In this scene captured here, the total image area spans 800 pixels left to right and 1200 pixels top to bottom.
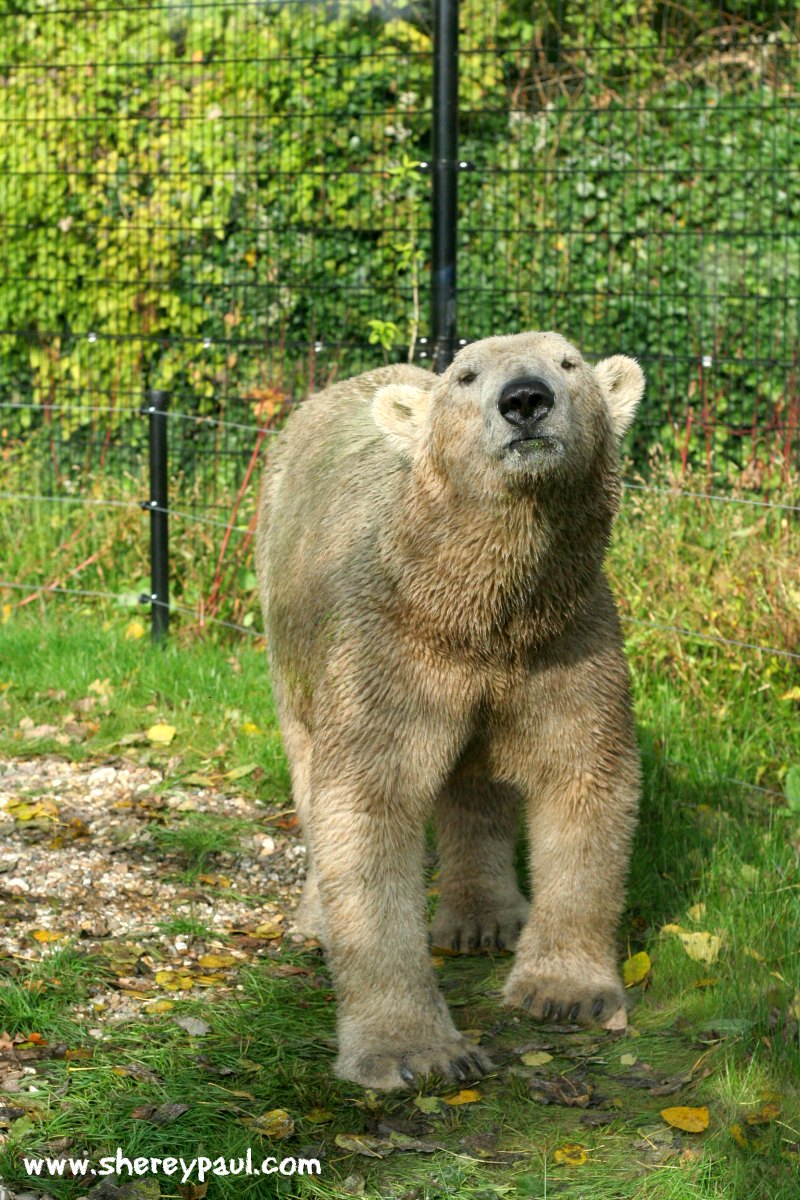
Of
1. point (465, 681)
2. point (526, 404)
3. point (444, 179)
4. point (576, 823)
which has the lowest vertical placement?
point (576, 823)

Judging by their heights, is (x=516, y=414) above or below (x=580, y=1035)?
above

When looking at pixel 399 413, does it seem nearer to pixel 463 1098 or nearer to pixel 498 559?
pixel 498 559

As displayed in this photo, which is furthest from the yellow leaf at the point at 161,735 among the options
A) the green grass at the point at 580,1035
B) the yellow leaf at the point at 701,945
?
the yellow leaf at the point at 701,945

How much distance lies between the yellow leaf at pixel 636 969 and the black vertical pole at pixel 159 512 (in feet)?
12.3

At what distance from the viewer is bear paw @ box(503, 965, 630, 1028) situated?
4.41m

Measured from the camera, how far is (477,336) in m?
9.92

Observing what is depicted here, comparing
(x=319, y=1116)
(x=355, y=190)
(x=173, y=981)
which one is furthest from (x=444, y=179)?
(x=319, y=1116)

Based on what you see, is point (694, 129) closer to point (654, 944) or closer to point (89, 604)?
point (89, 604)

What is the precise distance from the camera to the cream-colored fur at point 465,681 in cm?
400

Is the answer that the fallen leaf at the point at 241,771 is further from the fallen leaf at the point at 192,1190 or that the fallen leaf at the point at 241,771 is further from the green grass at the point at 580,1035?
the fallen leaf at the point at 192,1190

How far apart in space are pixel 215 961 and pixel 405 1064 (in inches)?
37.7

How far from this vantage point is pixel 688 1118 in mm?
3803

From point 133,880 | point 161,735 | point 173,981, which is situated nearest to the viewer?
point 173,981

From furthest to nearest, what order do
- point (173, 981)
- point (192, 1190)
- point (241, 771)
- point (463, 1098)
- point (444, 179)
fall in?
point (444, 179), point (241, 771), point (173, 981), point (463, 1098), point (192, 1190)
